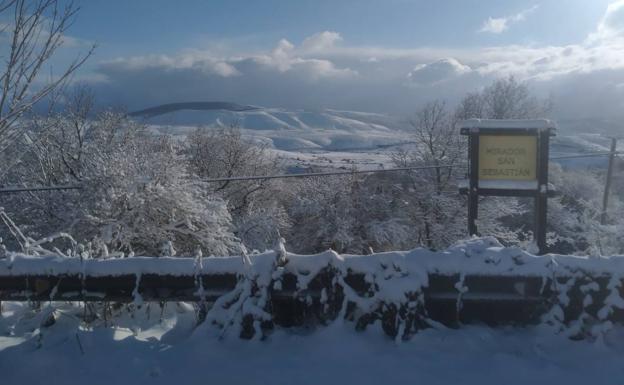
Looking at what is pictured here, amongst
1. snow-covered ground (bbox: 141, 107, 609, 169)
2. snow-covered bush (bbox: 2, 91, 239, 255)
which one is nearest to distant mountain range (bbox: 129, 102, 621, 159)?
snow-covered ground (bbox: 141, 107, 609, 169)

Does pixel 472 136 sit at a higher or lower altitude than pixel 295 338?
higher

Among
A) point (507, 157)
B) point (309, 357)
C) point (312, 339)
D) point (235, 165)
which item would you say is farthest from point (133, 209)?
point (235, 165)

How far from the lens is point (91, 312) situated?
12.4 feet

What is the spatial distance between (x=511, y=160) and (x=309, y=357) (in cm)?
396

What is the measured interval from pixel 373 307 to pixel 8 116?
3604 millimetres

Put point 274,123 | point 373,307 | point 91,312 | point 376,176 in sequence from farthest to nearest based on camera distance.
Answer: point 274,123 < point 376,176 < point 91,312 < point 373,307

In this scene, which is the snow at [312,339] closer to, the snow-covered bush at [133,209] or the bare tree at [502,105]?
the snow-covered bush at [133,209]

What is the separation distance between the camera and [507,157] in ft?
20.0

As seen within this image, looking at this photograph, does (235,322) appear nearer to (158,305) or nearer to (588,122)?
(158,305)

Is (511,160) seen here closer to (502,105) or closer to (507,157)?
(507,157)

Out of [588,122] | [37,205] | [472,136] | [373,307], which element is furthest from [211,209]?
[588,122]

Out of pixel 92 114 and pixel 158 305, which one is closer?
pixel 158 305

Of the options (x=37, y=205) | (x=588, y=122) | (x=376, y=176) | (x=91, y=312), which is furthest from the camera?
(x=588, y=122)

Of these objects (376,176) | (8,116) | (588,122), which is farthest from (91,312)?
(588,122)
